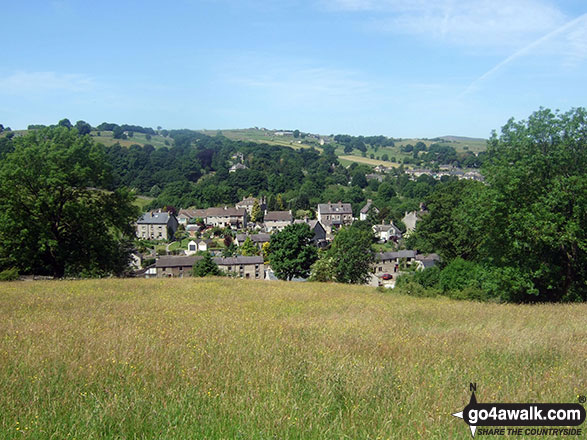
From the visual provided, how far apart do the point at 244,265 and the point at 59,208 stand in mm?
43117

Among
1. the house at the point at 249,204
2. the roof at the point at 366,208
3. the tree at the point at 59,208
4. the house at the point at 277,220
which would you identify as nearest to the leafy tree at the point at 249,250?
the house at the point at 277,220

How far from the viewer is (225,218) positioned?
125 m

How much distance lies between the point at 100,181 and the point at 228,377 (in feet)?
73.7

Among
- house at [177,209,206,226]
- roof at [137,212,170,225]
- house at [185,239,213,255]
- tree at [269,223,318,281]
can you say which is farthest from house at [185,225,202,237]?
tree at [269,223,318,281]

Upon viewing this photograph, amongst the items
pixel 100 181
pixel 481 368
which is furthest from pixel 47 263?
pixel 481 368

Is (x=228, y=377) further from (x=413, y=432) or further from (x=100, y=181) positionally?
(x=100, y=181)

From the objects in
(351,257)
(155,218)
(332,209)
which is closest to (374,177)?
(332,209)

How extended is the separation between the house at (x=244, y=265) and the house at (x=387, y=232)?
4510cm

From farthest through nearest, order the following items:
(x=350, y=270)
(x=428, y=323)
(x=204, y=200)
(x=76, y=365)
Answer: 1. (x=204, y=200)
2. (x=350, y=270)
3. (x=428, y=323)
4. (x=76, y=365)

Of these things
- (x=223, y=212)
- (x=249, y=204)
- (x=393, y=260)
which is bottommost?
(x=393, y=260)

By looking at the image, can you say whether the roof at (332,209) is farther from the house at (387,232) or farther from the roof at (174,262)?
the roof at (174,262)

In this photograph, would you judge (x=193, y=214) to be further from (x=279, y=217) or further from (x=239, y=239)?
(x=239, y=239)

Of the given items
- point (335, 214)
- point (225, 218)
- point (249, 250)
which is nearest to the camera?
point (249, 250)

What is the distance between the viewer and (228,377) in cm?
651
